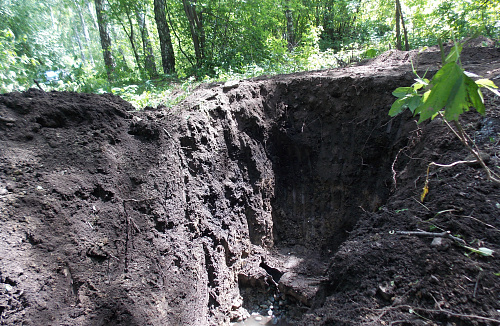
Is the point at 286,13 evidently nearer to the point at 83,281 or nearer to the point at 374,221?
the point at 374,221

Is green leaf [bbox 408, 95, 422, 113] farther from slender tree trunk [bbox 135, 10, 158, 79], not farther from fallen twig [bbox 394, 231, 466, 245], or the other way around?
slender tree trunk [bbox 135, 10, 158, 79]

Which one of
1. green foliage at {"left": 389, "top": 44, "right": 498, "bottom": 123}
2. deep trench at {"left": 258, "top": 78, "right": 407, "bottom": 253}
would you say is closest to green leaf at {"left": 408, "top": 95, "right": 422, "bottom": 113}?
green foliage at {"left": 389, "top": 44, "right": 498, "bottom": 123}

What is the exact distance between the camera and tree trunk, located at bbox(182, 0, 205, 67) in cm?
859

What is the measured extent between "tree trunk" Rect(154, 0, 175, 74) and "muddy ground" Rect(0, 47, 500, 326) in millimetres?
4598

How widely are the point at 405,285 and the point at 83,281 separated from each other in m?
2.44

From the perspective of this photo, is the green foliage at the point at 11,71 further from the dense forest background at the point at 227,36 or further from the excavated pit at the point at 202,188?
the excavated pit at the point at 202,188

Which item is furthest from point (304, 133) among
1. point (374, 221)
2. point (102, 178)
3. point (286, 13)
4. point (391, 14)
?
point (391, 14)

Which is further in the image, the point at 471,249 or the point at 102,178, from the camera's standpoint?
the point at 102,178

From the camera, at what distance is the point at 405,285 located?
6.48ft

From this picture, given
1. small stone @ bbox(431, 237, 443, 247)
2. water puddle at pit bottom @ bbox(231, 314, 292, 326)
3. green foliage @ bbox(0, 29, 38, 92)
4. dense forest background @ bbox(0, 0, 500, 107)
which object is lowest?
water puddle at pit bottom @ bbox(231, 314, 292, 326)

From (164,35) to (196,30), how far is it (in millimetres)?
959

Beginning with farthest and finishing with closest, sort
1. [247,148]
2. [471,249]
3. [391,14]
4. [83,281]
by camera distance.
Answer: [391,14], [247,148], [83,281], [471,249]

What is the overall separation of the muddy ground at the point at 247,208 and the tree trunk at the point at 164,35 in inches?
181

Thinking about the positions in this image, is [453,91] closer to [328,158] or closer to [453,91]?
[453,91]
